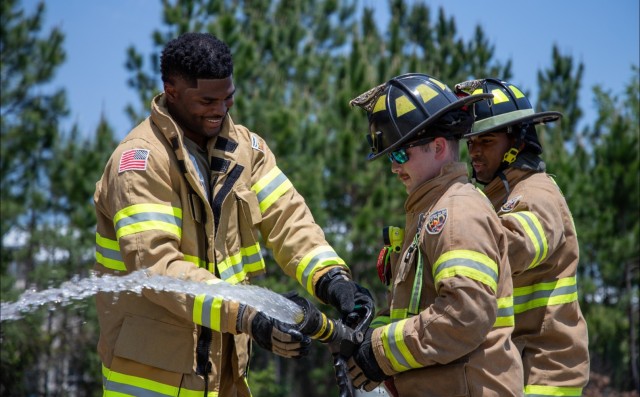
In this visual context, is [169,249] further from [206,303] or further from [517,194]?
[517,194]

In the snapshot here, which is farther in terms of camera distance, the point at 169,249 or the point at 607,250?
the point at 607,250

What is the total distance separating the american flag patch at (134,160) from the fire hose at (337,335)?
0.86 metres

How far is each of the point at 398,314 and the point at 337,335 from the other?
0.24m

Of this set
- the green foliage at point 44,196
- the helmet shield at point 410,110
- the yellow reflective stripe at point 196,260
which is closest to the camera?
the helmet shield at point 410,110

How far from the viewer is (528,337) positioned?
3729mm

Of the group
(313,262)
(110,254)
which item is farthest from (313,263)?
(110,254)

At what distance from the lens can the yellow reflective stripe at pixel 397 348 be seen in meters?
2.89

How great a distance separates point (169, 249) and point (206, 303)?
281 mm

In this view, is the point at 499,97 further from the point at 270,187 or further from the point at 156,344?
the point at 156,344

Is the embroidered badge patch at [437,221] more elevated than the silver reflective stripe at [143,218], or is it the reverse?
the silver reflective stripe at [143,218]

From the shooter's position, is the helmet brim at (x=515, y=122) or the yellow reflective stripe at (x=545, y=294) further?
the helmet brim at (x=515, y=122)

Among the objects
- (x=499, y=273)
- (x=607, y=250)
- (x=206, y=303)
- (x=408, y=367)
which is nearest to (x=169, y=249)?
(x=206, y=303)

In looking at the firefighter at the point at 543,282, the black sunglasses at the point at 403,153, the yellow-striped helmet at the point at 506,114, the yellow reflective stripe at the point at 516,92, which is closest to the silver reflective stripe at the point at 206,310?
the black sunglasses at the point at 403,153

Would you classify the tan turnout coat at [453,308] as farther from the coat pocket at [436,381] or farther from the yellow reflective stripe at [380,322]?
the yellow reflective stripe at [380,322]
